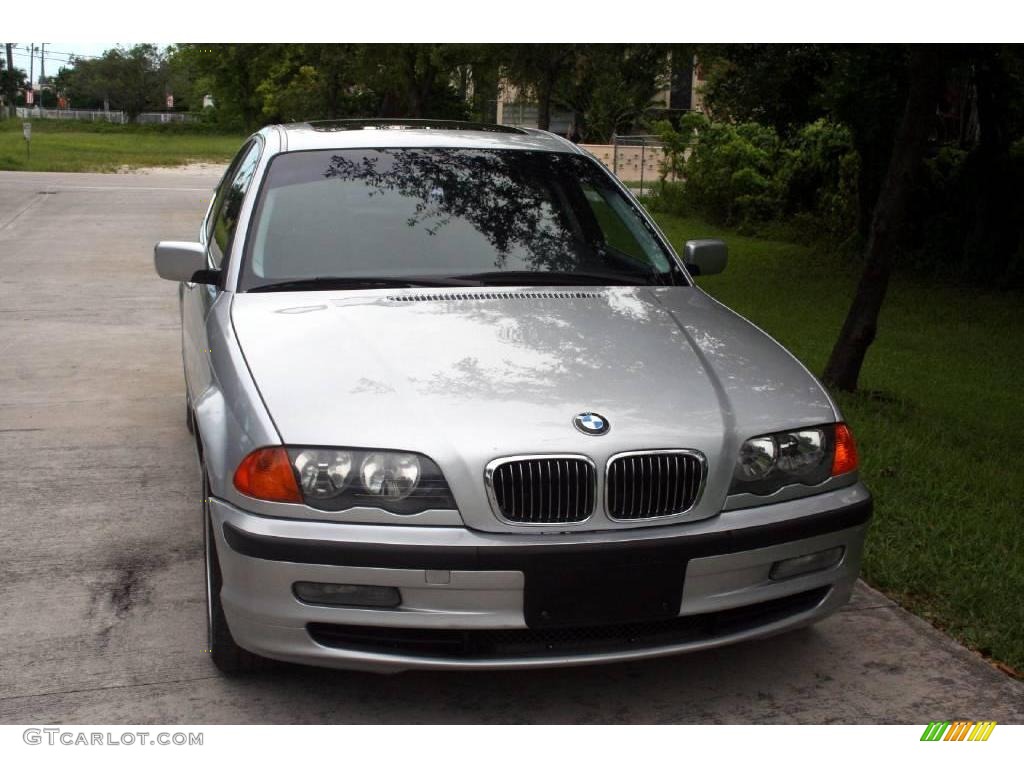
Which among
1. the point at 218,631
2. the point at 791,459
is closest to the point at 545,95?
the point at 791,459

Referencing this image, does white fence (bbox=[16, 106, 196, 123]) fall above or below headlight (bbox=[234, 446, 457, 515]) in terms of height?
below

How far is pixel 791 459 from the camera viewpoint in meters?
3.54

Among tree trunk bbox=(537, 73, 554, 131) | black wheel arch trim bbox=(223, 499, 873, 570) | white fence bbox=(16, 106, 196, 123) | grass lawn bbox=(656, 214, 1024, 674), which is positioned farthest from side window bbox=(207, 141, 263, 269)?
white fence bbox=(16, 106, 196, 123)

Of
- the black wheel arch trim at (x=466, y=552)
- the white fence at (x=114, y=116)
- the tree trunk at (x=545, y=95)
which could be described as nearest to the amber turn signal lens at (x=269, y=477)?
the black wheel arch trim at (x=466, y=552)

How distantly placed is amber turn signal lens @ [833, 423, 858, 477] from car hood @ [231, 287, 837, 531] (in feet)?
0.23

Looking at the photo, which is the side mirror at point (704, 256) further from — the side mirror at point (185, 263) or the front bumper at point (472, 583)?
the side mirror at point (185, 263)

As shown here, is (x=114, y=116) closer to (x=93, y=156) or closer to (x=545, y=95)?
(x=93, y=156)

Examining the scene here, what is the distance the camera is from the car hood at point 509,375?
328 cm

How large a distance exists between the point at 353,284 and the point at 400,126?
1.25 m

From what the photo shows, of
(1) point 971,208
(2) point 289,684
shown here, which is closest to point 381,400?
(2) point 289,684

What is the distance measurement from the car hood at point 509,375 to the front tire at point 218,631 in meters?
0.47

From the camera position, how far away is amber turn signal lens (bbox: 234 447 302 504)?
3.26 meters

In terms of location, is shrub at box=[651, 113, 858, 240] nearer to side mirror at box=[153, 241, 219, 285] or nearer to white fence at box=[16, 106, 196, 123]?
side mirror at box=[153, 241, 219, 285]
